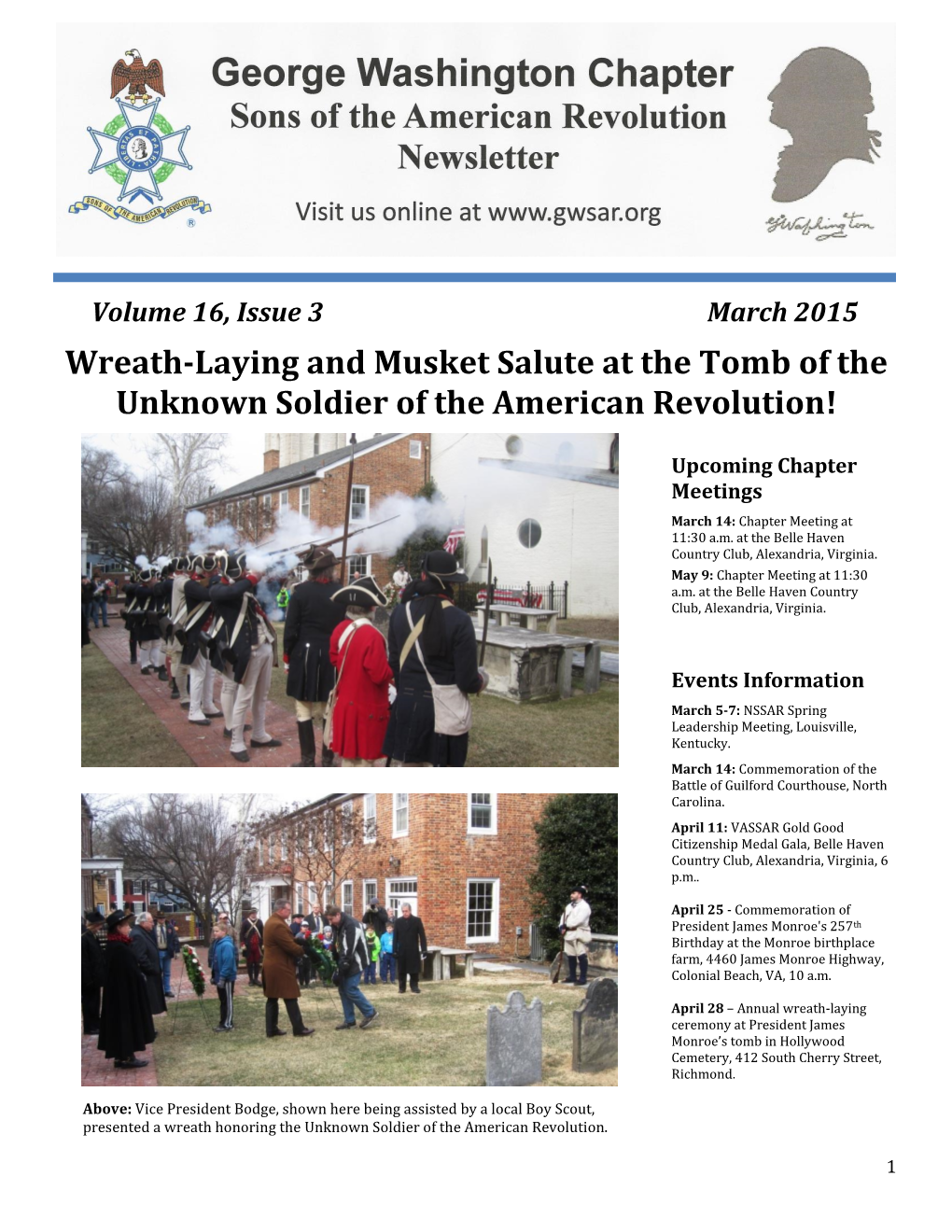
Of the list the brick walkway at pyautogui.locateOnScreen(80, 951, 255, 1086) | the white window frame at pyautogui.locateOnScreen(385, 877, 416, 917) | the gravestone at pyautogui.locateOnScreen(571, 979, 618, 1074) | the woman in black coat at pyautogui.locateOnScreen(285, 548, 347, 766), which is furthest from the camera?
the white window frame at pyautogui.locateOnScreen(385, 877, 416, 917)

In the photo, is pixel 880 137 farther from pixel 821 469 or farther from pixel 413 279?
pixel 413 279

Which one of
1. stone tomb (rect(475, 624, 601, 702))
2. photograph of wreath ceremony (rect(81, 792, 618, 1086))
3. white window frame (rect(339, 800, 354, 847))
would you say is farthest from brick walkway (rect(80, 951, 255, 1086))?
stone tomb (rect(475, 624, 601, 702))

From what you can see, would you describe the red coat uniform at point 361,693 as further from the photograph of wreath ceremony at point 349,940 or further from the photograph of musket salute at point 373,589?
the photograph of wreath ceremony at point 349,940

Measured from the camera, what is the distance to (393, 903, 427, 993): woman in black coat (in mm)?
5188

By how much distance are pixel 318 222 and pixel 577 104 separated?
5.85 ft

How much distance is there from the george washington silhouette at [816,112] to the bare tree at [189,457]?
390cm

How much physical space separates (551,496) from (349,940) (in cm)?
321

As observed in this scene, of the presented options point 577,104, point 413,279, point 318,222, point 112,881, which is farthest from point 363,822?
point 577,104

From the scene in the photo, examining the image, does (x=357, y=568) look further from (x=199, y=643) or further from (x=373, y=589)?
(x=199, y=643)

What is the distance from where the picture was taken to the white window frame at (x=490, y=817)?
501cm

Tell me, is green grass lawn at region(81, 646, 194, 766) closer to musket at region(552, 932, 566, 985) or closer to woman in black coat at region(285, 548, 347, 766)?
woman in black coat at region(285, 548, 347, 766)

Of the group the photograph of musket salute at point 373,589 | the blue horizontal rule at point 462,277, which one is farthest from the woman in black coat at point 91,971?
the blue horizontal rule at point 462,277

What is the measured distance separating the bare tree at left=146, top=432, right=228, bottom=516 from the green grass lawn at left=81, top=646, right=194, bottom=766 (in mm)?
1198
